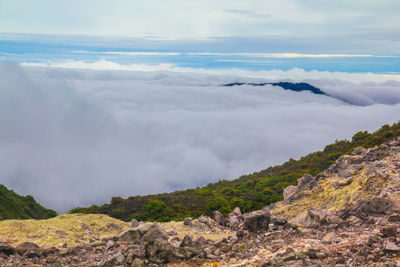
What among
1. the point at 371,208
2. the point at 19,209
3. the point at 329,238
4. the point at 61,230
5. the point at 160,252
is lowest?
the point at 19,209

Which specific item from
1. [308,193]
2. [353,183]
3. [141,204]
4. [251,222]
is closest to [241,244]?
[251,222]

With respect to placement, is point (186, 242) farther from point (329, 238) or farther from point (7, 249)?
point (7, 249)

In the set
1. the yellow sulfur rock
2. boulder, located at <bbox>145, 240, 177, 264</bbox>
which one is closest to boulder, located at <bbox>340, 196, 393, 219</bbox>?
boulder, located at <bbox>145, 240, 177, 264</bbox>

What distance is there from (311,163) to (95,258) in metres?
43.6

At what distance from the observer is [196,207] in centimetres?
4491

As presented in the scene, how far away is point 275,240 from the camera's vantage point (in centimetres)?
1836

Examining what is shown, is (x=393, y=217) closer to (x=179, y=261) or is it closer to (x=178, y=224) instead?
(x=179, y=261)

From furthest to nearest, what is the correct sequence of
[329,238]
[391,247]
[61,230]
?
[61,230] < [329,238] < [391,247]

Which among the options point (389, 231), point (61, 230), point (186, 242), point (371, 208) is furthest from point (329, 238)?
point (61, 230)

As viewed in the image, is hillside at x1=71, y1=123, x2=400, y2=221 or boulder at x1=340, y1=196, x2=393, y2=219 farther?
hillside at x1=71, y1=123, x2=400, y2=221

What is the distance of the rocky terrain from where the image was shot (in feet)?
48.4

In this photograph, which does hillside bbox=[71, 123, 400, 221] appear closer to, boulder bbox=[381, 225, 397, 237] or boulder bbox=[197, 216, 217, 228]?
boulder bbox=[197, 216, 217, 228]

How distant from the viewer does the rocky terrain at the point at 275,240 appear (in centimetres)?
1474

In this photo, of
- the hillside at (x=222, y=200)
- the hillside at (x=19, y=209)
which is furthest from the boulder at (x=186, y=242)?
the hillside at (x=19, y=209)
